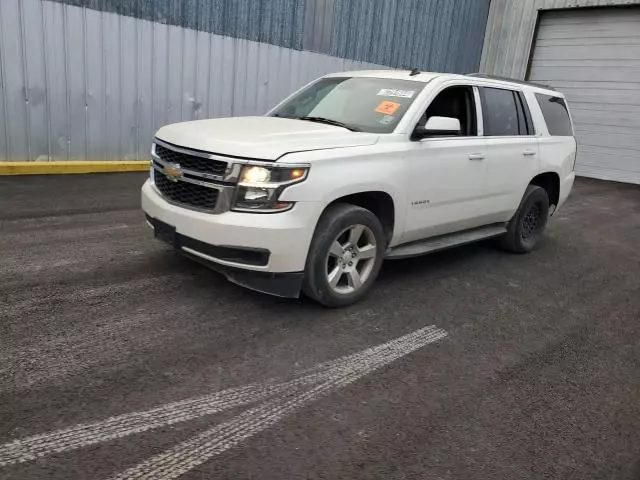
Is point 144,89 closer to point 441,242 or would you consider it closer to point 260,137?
point 260,137

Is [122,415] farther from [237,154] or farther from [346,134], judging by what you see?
[346,134]

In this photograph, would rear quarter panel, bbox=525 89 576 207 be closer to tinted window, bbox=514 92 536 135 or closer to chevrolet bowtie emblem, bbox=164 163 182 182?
tinted window, bbox=514 92 536 135

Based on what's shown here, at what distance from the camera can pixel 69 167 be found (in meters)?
8.91

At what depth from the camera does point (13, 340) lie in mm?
3213

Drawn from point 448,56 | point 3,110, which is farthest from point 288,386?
point 448,56

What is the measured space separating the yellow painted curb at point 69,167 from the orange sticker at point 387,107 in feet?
21.1

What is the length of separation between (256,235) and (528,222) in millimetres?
4167

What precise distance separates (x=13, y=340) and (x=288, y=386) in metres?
1.74

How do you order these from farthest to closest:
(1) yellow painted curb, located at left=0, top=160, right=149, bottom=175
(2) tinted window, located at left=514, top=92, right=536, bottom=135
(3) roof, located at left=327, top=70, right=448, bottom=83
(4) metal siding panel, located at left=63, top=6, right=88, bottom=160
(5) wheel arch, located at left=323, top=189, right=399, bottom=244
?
(4) metal siding panel, located at left=63, top=6, right=88, bottom=160, (1) yellow painted curb, located at left=0, top=160, right=149, bottom=175, (2) tinted window, located at left=514, top=92, right=536, bottom=135, (3) roof, located at left=327, top=70, right=448, bottom=83, (5) wheel arch, located at left=323, top=189, right=399, bottom=244

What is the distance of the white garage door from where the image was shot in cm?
1405

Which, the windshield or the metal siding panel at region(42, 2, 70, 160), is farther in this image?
the metal siding panel at region(42, 2, 70, 160)

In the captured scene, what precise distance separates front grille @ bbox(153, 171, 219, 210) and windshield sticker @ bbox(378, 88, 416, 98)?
199 cm

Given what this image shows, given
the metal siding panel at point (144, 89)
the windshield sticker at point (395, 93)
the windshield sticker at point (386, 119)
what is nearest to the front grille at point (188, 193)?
the windshield sticker at point (386, 119)

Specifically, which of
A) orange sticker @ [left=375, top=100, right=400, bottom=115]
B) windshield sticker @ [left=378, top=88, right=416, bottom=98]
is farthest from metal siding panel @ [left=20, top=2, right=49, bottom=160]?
orange sticker @ [left=375, top=100, right=400, bottom=115]
